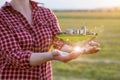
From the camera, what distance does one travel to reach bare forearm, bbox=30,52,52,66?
8.78 feet

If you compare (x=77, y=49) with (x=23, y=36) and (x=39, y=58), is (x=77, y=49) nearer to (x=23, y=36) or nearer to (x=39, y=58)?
(x=39, y=58)

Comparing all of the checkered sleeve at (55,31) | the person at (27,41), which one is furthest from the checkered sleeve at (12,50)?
the checkered sleeve at (55,31)

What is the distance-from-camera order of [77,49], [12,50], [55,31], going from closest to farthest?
[77,49]
[12,50]
[55,31]

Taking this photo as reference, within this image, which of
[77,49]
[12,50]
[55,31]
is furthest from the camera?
[55,31]

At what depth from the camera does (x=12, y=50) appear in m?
2.79

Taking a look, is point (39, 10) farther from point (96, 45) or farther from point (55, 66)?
point (55, 66)

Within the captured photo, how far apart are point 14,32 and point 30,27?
11 centimetres

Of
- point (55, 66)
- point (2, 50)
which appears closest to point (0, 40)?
point (2, 50)

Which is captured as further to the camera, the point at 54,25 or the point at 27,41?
the point at 54,25

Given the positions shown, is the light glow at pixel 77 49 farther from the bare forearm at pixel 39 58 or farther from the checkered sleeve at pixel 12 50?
the checkered sleeve at pixel 12 50

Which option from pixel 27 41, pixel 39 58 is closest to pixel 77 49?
pixel 39 58

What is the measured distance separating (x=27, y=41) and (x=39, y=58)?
0.18 metres

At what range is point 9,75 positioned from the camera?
2934 mm

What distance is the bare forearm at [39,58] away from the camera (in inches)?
105
